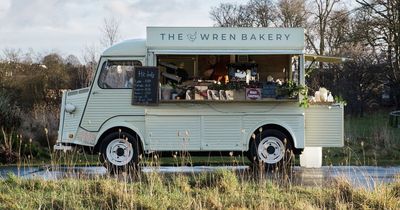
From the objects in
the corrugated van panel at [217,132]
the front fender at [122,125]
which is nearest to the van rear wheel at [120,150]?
the front fender at [122,125]

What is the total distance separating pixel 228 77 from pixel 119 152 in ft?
9.50

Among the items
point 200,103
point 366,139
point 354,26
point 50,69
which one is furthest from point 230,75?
point 354,26

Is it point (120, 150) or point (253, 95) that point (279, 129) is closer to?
point (253, 95)

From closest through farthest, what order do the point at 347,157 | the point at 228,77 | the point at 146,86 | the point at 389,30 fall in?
1. the point at 146,86
2. the point at 228,77
3. the point at 347,157
4. the point at 389,30

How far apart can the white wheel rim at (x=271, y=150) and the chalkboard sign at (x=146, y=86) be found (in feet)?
8.03

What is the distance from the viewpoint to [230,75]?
13.2 meters

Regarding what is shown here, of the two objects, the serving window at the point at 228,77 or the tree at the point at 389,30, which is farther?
the tree at the point at 389,30

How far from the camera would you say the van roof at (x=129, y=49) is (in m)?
12.7

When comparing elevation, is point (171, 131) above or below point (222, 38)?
below

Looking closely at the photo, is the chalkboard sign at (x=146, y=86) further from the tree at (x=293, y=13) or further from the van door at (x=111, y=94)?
the tree at (x=293, y=13)

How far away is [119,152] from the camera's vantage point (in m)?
12.5

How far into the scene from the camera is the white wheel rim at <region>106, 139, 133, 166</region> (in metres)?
12.4

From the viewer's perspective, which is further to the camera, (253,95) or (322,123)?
(322,123)

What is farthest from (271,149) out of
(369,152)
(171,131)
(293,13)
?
(293,13)
